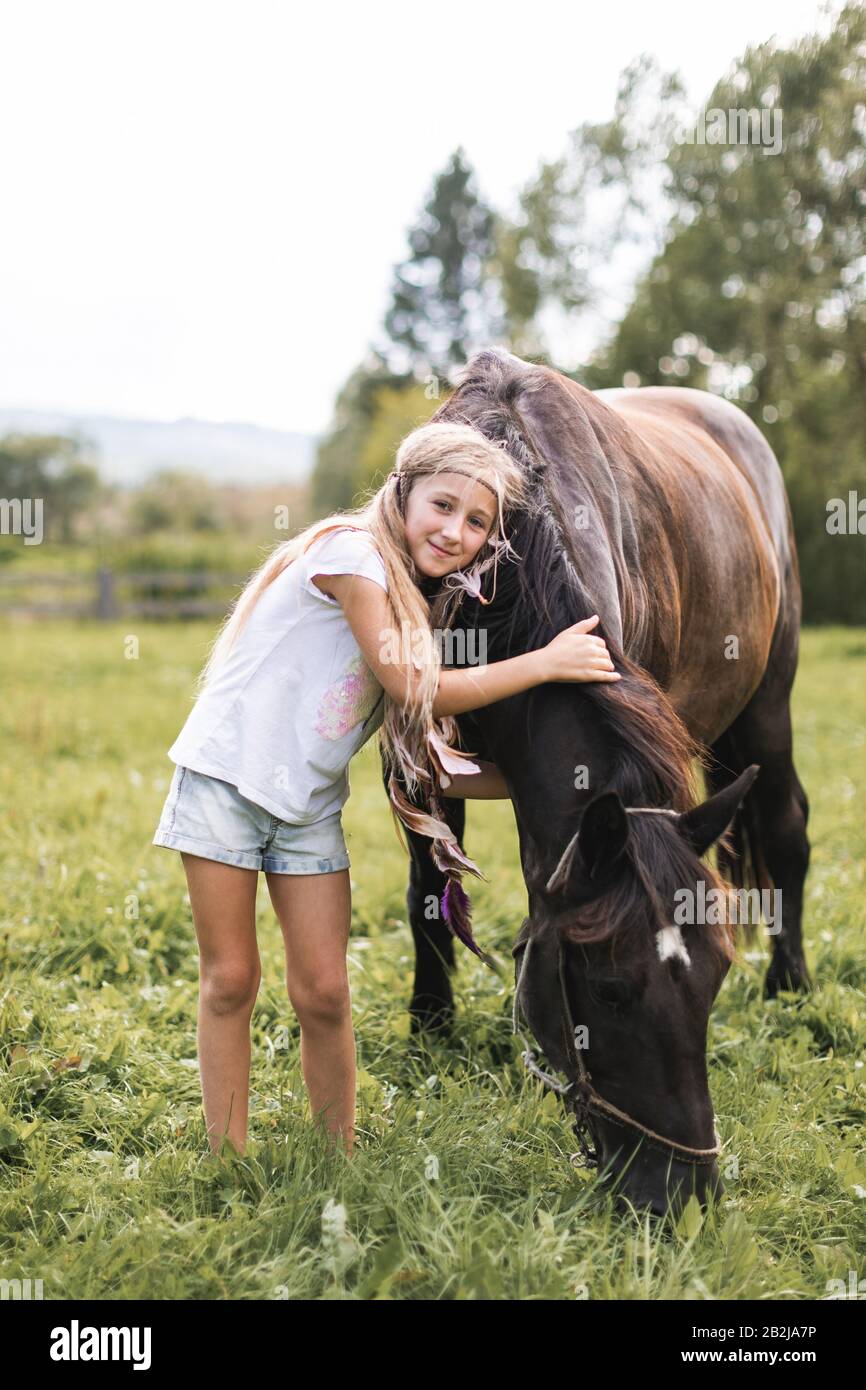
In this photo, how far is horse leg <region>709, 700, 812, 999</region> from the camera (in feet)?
13.9

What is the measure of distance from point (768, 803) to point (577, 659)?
2266 mm

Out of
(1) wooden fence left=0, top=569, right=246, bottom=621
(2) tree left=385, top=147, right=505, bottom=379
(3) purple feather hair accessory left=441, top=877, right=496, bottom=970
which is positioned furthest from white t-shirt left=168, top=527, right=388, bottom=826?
(2) tree left=385, top=147, right=505, bottom=379

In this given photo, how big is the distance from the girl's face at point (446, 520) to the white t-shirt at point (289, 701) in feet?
0.42

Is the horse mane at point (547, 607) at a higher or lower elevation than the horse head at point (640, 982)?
higher

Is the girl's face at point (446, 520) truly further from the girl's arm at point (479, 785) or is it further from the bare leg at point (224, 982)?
the bare leg at point (224, 982)

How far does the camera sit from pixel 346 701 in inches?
95.7

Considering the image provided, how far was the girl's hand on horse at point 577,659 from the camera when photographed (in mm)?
2273

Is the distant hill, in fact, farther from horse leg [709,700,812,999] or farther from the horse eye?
the horse eye

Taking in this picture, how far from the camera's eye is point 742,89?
17906 millimetres

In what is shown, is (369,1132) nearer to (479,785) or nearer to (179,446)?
(479,785)

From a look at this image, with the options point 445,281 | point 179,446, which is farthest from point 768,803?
point 179,446

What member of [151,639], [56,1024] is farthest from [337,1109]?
[151,639]

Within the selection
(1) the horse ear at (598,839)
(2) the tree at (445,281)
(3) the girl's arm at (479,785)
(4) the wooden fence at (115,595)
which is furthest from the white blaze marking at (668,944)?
(2) the tree at (445,281)

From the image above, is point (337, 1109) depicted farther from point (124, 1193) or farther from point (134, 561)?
point (134, 561)
